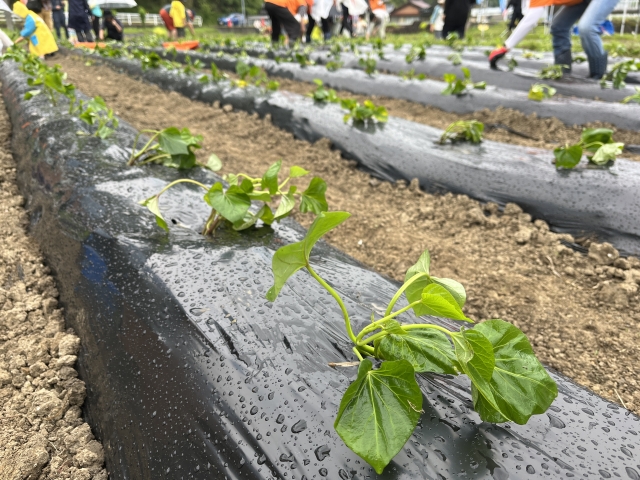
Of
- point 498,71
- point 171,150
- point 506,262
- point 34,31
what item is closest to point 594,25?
point 498,71

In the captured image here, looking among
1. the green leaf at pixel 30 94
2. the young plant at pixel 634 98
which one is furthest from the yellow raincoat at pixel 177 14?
the young plant at pixel 634 98

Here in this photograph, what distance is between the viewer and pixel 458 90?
473 cm

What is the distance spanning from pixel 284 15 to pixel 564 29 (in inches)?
254

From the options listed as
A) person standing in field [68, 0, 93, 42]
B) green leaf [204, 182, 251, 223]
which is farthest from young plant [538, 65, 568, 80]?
person standing in field [68, 0, 93, 42]

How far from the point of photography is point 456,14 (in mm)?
9508

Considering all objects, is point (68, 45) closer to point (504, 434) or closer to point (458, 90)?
point (458, 90)

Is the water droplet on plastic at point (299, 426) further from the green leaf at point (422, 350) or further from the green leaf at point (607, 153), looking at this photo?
the green leaf at point (607, 153)

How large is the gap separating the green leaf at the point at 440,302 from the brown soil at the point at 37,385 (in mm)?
922

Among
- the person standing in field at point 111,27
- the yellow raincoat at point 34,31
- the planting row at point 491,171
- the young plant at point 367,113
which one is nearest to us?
the planting row at point 491,171

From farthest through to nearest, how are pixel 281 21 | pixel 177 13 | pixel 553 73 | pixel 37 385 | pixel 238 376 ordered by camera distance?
pixel 177 13 < pixel 281 21 < pixel 553 73 < pixel 37 385 < pixel 238 376

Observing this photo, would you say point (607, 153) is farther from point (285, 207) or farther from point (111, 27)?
point (111, 27)

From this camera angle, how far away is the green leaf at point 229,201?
1.38 m

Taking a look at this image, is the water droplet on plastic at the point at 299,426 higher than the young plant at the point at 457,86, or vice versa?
the young plant at the point at 457,86

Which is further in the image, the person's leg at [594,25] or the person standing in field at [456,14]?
the person standing in field at [456,14]
